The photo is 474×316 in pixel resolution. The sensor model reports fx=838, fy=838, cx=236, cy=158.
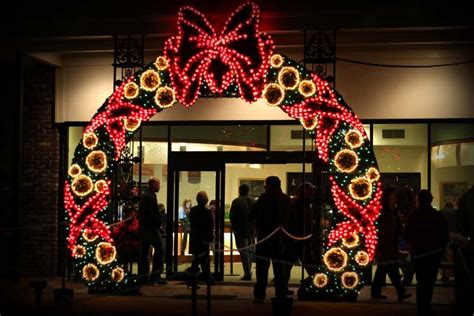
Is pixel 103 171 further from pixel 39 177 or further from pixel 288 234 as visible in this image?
pixel 288 234

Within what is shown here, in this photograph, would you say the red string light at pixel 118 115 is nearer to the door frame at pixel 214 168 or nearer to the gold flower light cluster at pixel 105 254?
the gold flower light cluster at pixel 105 254

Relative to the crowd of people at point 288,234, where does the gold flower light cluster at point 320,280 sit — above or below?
below

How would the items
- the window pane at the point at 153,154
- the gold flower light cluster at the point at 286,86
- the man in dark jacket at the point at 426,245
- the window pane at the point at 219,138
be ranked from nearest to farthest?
the man in dark jacket at the point at 426,245 → the gold flower light cluster at the point at 286,86 → the window pane at the point at 219,138 → the window pane at the point at 153,154

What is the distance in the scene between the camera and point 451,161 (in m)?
16.0

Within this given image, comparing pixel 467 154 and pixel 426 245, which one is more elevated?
pixel 467 154

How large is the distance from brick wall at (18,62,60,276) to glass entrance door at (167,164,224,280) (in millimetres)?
2431

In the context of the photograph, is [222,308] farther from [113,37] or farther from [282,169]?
[113,37]

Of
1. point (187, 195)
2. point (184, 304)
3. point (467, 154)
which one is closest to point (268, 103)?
point (184, 304)

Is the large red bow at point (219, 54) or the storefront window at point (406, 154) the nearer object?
the large red bow at point (219, 54)

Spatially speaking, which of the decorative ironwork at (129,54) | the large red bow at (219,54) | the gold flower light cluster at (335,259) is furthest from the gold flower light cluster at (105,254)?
the gold flower light cluster at (335,259)

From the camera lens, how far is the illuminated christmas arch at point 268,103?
1362 centimetres

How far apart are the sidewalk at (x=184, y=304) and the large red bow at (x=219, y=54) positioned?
3356mm

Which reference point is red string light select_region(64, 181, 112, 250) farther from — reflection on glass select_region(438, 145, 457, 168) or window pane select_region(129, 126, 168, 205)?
reflection on glass select_region(438, 145, 457, 168)

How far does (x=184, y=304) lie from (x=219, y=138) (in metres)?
4.33
